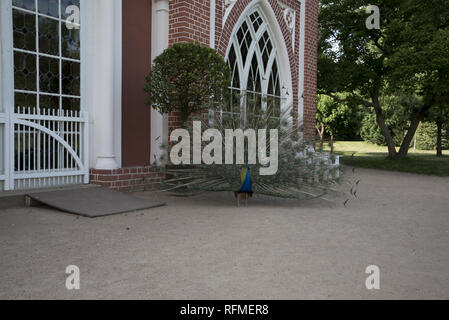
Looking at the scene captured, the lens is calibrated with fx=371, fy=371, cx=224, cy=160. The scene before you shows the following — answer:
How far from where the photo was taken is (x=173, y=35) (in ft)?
22.6

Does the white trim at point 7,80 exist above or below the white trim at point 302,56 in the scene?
below

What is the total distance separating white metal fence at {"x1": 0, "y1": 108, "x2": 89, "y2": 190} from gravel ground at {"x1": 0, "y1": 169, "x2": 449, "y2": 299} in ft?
2.03

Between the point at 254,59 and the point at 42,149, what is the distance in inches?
221

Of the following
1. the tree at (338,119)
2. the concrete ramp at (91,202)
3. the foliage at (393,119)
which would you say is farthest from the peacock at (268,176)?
the tree at (338,119)

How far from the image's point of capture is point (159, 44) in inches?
270

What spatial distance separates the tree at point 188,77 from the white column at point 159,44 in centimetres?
89

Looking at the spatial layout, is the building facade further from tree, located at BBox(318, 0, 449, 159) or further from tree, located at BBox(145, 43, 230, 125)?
tree, located at BBox(318, 0, 449, 159)

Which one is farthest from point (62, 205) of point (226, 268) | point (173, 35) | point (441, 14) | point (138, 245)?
point (441, 14)

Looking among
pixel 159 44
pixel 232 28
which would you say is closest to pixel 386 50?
pixel 232 28

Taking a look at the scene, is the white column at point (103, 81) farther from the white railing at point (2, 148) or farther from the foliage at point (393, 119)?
the foliage at point (393, 119)

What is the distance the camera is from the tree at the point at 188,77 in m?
5.73

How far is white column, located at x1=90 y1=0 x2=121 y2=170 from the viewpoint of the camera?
591cm
